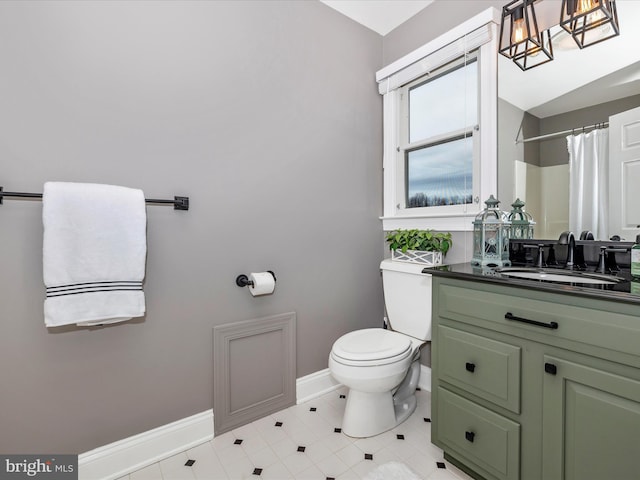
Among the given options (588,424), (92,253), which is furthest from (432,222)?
(92,253)

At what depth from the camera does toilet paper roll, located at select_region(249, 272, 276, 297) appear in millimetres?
1646

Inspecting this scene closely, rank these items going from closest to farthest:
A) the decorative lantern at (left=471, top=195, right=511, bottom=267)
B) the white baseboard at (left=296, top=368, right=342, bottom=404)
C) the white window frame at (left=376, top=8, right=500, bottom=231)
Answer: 1. the decorative lantern at (left=471, top=195, right=511, bottom=267)
2. the white window frame at (left=376, top=8, right=500, bottom=231)
3. the white baseboard at (left=296, top=368, right=342, bottom=404)

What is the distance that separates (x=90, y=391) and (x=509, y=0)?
276cm

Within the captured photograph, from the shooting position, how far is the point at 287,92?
1.87m

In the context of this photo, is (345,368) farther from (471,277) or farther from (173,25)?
(173,25)

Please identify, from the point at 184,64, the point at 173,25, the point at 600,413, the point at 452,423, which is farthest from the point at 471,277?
the point at 173,25

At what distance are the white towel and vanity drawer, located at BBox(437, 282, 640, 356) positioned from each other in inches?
51.9

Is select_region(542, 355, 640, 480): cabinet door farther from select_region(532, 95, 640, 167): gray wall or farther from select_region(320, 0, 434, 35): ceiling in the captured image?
select_region(320, 0, 434, 35): ceiling

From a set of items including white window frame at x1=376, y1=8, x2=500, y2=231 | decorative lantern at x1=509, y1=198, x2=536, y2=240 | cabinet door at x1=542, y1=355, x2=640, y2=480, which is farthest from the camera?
white window frame at x1=376, y1=8, x2=500, y2=231

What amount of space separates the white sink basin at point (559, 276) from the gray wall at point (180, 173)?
3.34 ft

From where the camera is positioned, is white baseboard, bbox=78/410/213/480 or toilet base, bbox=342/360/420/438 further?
toilet base, bbox=342/360/420/438

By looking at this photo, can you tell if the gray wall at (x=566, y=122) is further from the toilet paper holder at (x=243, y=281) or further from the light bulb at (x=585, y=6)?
the toilet paper holder at (x=243, y=281)

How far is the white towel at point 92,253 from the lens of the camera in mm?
1182

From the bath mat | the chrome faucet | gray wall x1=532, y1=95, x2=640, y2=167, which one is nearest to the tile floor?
the bath mat
